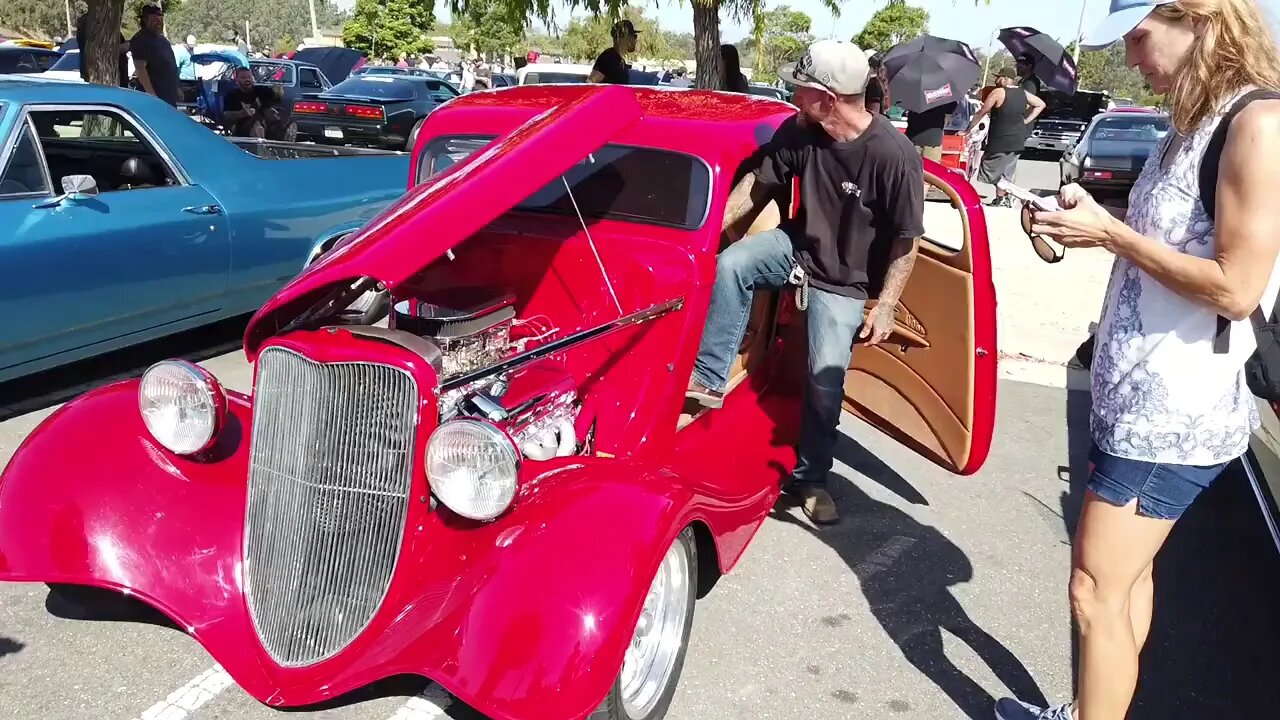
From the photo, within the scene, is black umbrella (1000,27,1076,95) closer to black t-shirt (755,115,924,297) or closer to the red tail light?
black t-shirt (755,115,924,297)

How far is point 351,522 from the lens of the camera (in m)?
2.49

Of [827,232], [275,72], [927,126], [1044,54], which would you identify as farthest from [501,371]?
[275,72]

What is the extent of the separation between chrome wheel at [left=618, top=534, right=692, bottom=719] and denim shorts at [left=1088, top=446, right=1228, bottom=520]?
1153 millimetres

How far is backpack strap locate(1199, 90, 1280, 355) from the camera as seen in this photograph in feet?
6.39

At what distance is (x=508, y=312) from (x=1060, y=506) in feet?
9.10

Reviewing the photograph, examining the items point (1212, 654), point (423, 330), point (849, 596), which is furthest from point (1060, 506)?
point (423, 330)

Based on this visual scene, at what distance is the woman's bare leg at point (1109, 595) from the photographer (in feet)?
7.29

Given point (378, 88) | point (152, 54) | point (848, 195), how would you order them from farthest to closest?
point (378, 88)
point (152, 54)
point (848, 195)

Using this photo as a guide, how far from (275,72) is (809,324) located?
66.1ft

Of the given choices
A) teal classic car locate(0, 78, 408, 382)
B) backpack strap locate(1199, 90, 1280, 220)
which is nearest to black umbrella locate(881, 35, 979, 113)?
teal classic car locate(0, 78, 408, 382)

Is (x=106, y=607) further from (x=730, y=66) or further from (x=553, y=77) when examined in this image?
(x=553, y=77)

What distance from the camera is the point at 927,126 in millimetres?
10398

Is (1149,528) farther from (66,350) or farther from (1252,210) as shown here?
(66,350)

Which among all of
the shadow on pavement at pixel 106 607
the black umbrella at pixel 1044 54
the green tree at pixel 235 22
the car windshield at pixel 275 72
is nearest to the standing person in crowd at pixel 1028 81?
the black umbrella at pixel 1044 54
